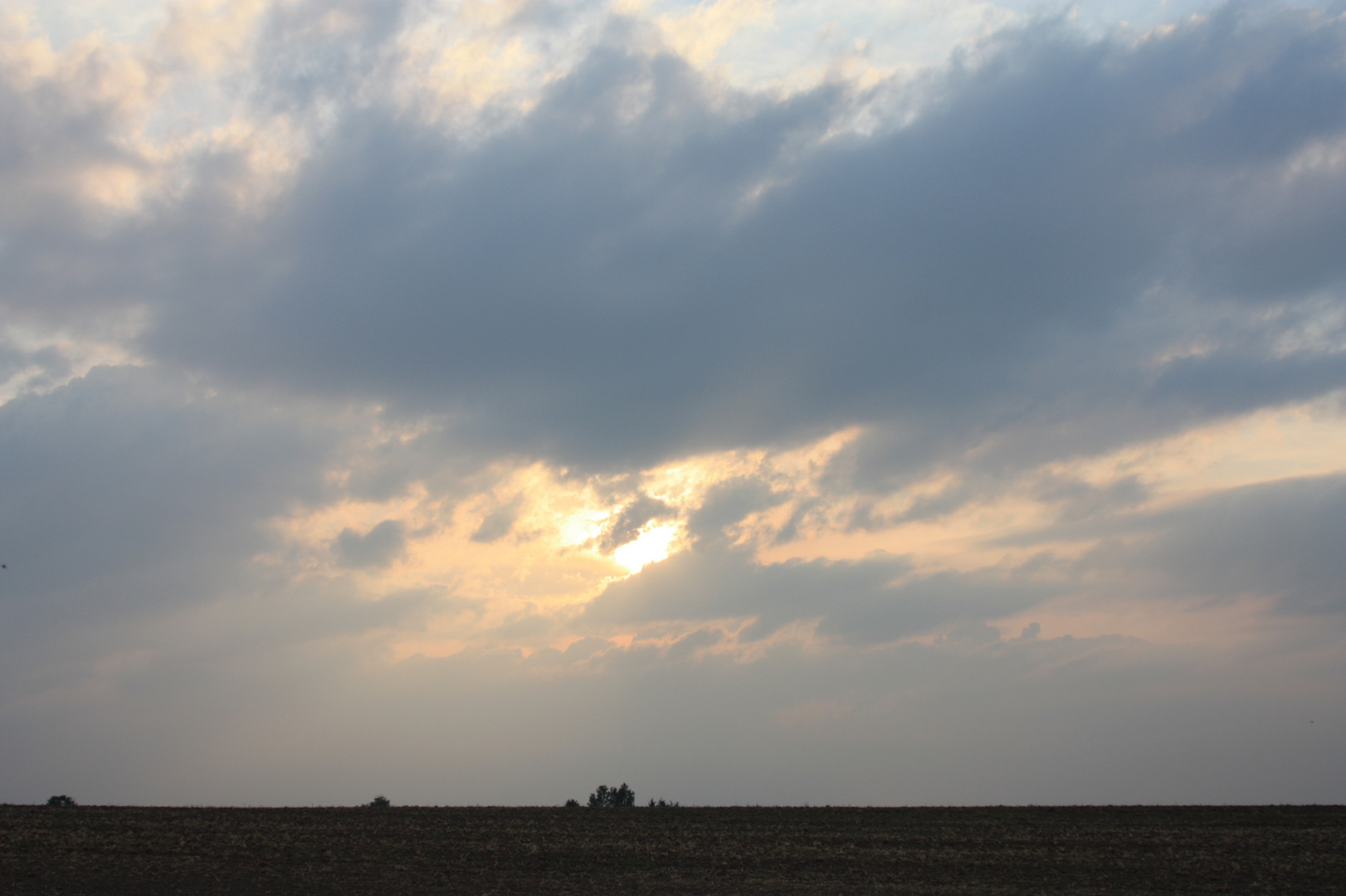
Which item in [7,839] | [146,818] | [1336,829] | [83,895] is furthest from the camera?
[146,818]

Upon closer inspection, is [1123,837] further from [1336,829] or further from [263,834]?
[263,834]

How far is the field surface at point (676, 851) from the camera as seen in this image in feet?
112

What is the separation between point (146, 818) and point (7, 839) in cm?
779

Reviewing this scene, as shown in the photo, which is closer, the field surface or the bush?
the field surface

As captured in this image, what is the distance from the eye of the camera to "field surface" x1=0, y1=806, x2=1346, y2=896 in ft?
112

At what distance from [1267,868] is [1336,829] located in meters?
11.9

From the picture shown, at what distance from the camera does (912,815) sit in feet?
167

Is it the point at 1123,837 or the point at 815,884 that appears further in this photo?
the point at 1123,837

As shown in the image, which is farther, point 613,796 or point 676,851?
point 613,796

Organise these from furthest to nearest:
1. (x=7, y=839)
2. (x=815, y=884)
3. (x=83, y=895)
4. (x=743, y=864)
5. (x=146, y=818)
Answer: (x=146, y=818)
(x=7, y=839)
(x=743, y=864)
(x=815, y=884)
(x=83, y=895)

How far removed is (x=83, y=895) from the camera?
31781 millimetres

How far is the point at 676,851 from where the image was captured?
4056 cm

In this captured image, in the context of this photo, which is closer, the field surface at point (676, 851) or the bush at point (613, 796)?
the field surface at point (676, 851)

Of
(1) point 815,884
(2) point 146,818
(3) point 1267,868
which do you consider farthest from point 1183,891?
(2) point 146,818
